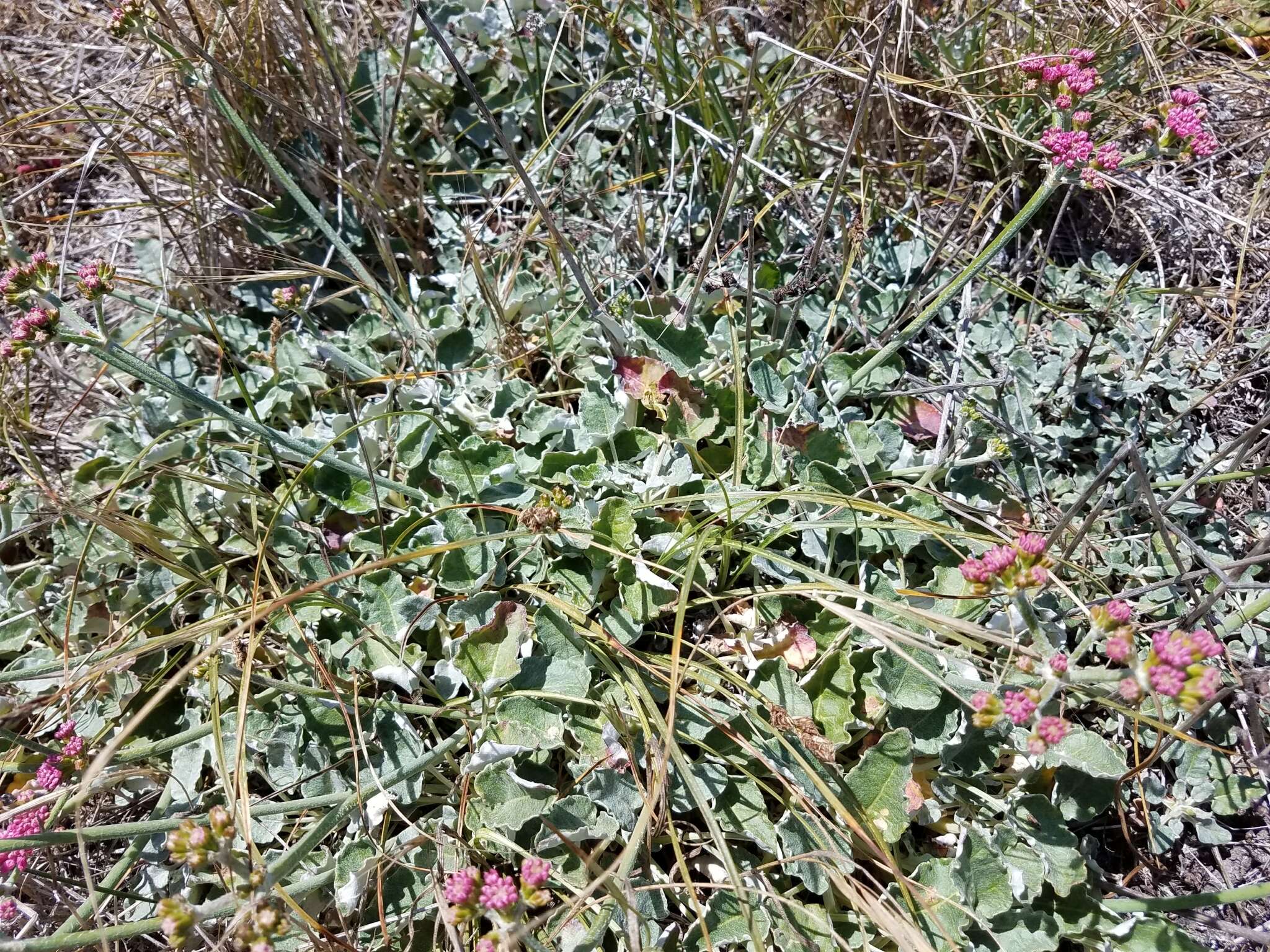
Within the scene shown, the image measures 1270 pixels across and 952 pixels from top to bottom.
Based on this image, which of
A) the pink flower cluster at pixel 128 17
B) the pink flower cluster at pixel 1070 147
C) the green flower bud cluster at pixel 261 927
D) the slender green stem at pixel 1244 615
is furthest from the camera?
the pink flower cluster at pixel 128 17

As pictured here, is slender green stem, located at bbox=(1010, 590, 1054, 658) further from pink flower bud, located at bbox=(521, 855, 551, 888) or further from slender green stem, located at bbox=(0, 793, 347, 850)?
slender green stem, located at bbox=(0, 793, 347, 850)

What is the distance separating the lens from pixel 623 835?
5.98 ft

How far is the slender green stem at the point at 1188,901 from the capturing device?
57.1 inches

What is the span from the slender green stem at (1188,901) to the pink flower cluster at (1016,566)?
61cm

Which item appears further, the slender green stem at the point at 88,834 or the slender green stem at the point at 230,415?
the slender green stem at the point at 230,415

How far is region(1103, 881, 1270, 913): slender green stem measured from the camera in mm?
1451

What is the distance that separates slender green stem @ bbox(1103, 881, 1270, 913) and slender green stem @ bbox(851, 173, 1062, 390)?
1.26 meters

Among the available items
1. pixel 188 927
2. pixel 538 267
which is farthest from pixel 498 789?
pixel 538 267

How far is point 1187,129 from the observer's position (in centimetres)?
173

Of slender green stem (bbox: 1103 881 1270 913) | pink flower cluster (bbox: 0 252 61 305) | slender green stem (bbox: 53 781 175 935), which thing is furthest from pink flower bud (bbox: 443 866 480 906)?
pink flower cluster (bbox: 0 252 61 305)

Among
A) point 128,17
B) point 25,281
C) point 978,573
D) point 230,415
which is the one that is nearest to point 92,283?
point 25,281

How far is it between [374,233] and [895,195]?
170 cm

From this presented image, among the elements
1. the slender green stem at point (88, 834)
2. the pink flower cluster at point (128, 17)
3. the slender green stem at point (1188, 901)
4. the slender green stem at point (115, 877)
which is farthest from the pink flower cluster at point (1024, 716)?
the pink flower cluster at point (128, 17)

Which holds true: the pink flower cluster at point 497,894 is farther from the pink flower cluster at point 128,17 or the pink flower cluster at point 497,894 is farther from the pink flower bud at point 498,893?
the pink flower cluster at point 128,17
